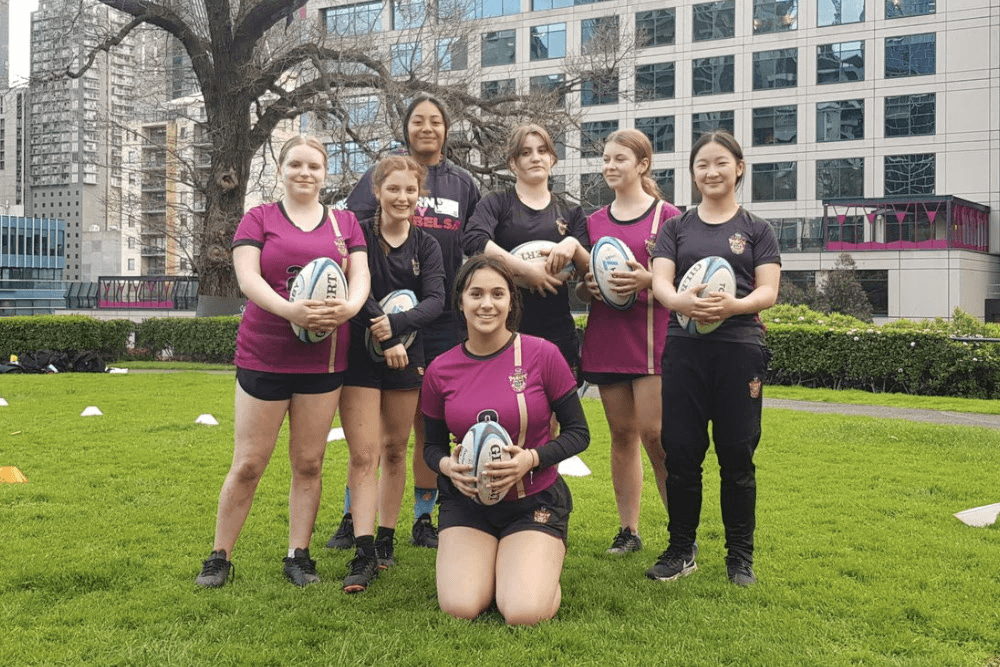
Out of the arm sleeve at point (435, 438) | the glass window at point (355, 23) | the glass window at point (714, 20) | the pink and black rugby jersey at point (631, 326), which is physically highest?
the glass window at point (714, 20)

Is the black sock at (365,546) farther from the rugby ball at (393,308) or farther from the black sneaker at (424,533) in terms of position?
the rugby ball at (393,308)

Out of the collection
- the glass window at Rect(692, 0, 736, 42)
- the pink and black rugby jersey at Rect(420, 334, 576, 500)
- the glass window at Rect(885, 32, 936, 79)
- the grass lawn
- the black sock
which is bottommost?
the grass lawn

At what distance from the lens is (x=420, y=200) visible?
488cm

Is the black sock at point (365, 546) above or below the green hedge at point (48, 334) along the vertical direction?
below

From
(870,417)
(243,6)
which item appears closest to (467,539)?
(870,417)

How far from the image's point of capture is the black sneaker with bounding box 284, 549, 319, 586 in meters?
4.36

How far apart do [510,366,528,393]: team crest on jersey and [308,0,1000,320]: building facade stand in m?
29.5

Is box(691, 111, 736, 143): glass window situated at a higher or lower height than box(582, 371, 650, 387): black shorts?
higher

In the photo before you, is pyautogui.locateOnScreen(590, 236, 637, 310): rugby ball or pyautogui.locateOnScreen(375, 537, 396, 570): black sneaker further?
pyautogui.locateOnScreen(375, 537, 396, 570): black sneaker

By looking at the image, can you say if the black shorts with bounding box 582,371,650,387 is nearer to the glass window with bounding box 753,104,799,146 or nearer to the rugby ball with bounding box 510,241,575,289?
the rugby ball with bounding box 510,241,575,289

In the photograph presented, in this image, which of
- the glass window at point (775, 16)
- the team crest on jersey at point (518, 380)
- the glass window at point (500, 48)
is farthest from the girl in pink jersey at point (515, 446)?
the glass window at point (500, 48)

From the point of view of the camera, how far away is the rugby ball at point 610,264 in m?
4.42

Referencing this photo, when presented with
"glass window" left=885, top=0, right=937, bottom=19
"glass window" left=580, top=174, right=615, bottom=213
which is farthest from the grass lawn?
"glass window" left=885, top=0, right=937, bottom=19

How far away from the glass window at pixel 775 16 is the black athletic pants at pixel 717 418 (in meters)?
39.7
